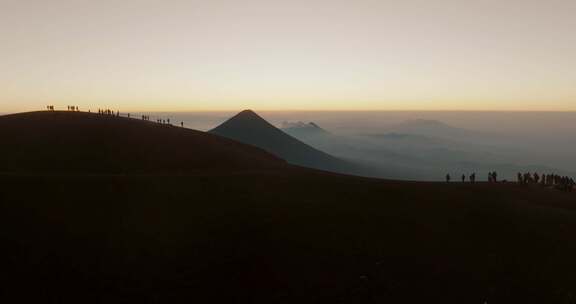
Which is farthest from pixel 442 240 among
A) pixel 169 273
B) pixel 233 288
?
pixel 169 273

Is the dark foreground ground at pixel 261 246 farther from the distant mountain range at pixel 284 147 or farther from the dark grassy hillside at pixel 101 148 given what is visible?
the distant mountain range at pixel 284 147

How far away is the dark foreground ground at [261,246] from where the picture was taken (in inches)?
737

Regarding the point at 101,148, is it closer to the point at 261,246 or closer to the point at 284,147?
the point at 261,246

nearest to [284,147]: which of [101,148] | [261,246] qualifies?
[101,148]

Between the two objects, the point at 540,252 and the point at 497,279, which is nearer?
the point at 497,279

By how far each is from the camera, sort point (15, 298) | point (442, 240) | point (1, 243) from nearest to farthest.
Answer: point (15, 298) → point (1, 243) → point (442, 240)

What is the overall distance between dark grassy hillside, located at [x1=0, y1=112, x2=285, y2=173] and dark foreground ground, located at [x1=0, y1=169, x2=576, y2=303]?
13176mm

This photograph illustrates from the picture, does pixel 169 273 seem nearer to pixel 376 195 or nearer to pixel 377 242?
pixel 377 242

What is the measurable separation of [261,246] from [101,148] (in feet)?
114

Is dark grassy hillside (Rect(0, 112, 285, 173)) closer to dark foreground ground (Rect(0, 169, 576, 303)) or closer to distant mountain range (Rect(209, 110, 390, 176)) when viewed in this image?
Answer: dark foreground ground (Rect(0, 169, 576, 303))

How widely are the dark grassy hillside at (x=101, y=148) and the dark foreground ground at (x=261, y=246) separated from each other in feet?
43.2

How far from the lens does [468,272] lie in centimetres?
2130

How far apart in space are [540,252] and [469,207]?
7.69 meters

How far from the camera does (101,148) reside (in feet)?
158
